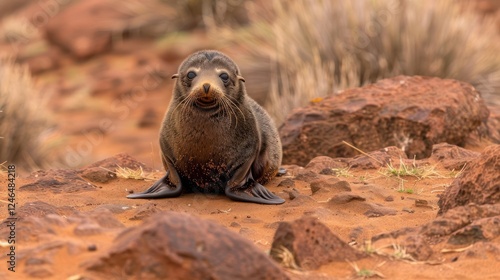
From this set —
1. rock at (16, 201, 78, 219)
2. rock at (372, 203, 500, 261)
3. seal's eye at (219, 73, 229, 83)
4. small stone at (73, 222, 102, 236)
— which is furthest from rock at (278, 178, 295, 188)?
small stone at (73, 222, 102, 236)

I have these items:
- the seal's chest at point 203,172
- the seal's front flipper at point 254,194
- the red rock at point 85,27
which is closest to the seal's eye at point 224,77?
the seal's chest at point 203,172

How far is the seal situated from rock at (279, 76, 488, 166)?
6.84 ft

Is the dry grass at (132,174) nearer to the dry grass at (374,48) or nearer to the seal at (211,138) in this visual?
the seal at (211,138)

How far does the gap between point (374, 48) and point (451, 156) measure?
4452 millimetres

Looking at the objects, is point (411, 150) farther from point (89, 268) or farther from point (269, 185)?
point (89, 268)

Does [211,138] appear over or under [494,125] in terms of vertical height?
over

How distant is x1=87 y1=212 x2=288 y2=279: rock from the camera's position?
3486 mm

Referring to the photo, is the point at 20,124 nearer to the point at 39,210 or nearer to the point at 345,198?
the point at 39,210

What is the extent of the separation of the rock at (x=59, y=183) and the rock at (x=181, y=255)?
10.8 ft

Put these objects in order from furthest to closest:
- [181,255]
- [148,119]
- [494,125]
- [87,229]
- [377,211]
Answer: [148,119] < [494,125] < [377,211] < [87,229] < [181,255]

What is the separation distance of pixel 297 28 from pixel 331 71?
4.66ft

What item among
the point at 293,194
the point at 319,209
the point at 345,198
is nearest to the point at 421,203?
the point at 345,198

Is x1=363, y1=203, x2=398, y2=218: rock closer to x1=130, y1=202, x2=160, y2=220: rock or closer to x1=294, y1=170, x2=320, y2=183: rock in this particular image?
x1=294, y1=170, x2=320, y2=183: rock

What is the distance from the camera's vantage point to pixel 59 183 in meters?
6.92
